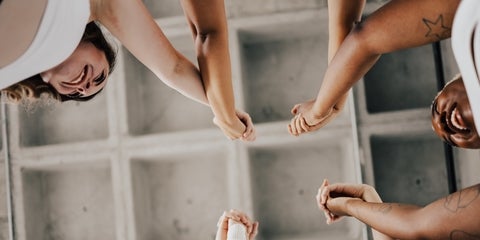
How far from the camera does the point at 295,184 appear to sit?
2.87m

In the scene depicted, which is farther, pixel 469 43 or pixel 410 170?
pixel 410 170

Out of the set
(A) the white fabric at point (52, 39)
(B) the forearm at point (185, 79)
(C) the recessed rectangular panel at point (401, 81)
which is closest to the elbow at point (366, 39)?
(B) the forearm at point (185, 79)

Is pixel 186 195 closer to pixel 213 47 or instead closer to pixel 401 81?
pixel 401 81

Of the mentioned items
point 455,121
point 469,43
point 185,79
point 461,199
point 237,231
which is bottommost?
point 237,231

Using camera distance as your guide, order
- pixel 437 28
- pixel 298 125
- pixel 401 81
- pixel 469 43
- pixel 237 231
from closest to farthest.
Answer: pixel 469 43 → pixel 437 28 → pixel 237 231 → pixel 298 125 → pixel 401 81

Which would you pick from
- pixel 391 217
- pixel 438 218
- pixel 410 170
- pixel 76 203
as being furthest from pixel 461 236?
pixel 76 203

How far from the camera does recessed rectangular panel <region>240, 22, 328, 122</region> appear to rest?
2.85 metres

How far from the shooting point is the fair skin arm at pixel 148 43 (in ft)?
4.78

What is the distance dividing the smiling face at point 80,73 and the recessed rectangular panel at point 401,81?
1592 millimetres

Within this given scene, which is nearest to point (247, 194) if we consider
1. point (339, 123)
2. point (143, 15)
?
point (339, 123)

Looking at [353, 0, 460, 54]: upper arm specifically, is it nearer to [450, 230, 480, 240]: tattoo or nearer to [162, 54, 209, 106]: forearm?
[450, 230, 480, 240]: tattoo

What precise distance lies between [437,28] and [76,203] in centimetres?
241

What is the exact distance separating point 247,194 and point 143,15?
131 cm

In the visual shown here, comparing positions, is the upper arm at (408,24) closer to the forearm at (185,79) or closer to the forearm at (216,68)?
the forearm at (216,68)
